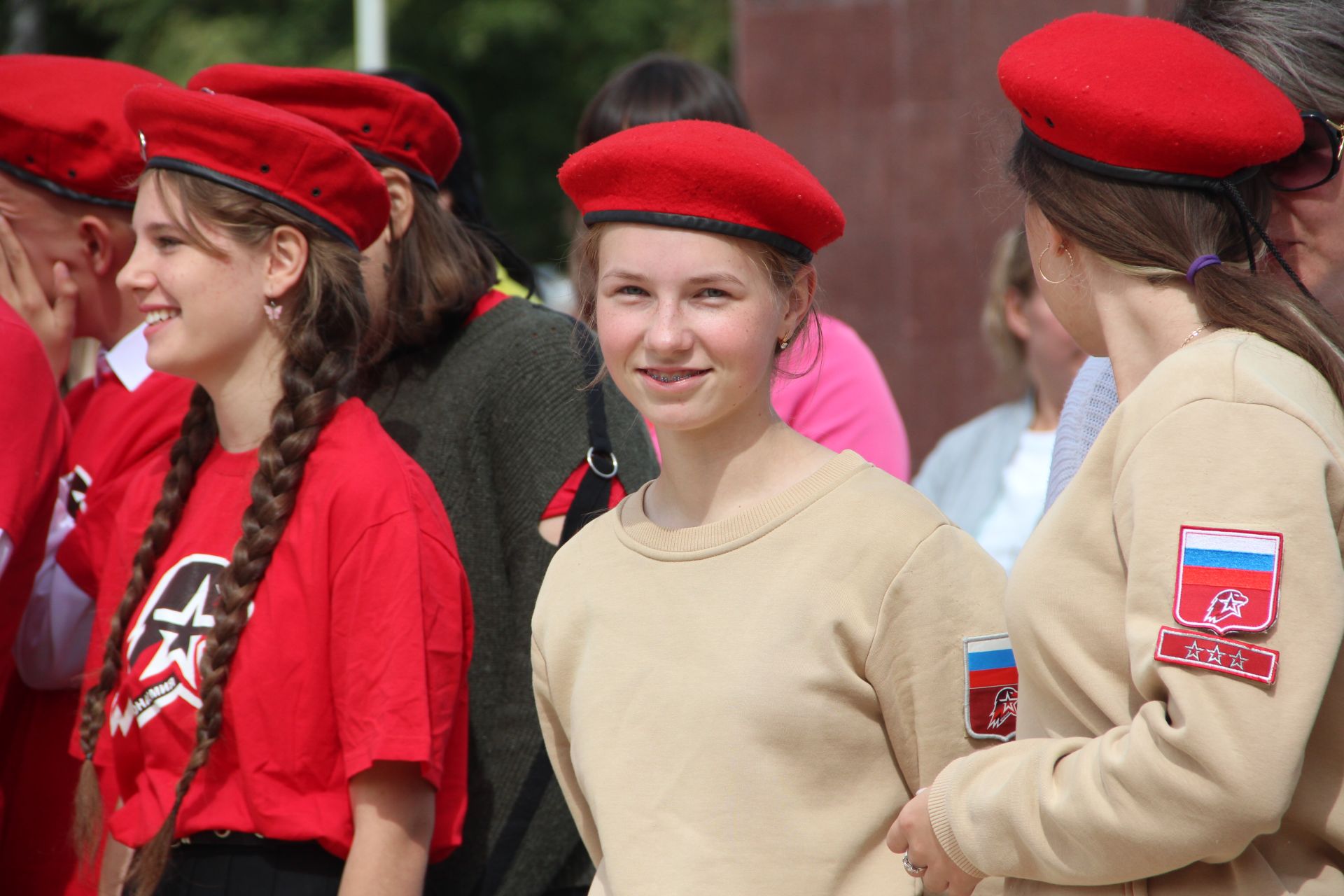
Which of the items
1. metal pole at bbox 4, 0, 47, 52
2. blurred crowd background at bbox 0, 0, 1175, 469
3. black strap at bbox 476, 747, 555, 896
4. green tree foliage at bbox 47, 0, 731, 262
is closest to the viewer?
black strap at bbox 476, 747, 555, 896

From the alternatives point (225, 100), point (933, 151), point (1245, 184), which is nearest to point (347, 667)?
point (225, 100)

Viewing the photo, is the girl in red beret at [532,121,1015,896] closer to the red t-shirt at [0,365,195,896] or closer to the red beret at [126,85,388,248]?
the red beret at [126,85,388,248]

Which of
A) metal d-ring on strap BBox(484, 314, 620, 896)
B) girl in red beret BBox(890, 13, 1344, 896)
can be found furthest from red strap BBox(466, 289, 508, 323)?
girl in red beret BBox(890, 13, 1344, 896)

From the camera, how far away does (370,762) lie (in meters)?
2.33

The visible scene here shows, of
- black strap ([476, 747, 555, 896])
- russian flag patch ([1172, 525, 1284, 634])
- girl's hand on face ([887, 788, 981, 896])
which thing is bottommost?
black strap ([476, 747, 555, 896])

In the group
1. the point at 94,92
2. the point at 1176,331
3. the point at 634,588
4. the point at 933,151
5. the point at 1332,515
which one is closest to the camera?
the point at 1332,515

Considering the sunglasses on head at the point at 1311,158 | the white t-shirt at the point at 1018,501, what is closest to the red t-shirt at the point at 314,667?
the sunglasses on head at the point at 1311,158

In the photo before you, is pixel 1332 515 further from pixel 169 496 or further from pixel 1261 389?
pixel 169 496

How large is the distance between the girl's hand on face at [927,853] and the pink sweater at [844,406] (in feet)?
6.20

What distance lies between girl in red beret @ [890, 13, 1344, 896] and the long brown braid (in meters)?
1.15

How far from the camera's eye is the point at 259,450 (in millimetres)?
2570

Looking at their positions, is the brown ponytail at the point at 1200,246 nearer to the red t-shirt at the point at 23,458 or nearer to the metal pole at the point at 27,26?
the red t-shirt at the point at 23,458

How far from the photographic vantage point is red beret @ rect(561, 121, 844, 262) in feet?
7.18

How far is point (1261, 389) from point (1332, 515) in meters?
0.16
